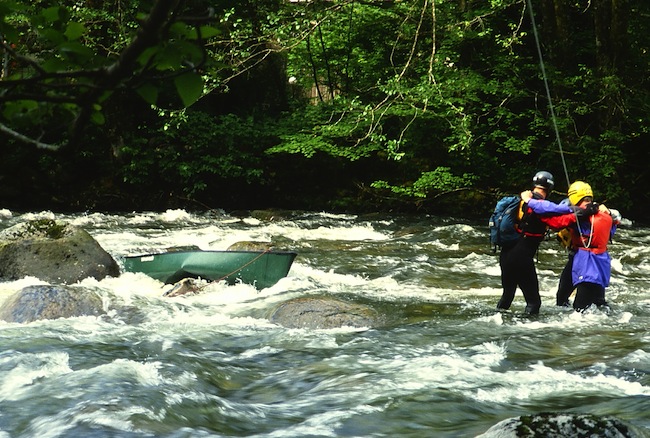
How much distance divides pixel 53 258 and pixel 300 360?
5.07 m

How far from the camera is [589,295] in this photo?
293 inches

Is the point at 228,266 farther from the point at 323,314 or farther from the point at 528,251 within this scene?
the point at 528,251

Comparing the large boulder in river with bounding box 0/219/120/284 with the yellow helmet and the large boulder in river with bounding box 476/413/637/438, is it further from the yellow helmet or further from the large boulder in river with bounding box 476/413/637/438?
the large boulder in river with bounding box 476/413/637/438

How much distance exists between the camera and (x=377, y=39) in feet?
65.4

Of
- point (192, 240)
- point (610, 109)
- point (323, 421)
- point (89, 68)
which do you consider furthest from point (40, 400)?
point (610, 109)

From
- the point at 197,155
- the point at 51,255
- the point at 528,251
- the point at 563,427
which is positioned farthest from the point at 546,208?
the point at 197,155

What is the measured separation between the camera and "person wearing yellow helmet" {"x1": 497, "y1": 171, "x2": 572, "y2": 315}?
24.1 feet

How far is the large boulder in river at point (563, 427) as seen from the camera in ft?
12.9

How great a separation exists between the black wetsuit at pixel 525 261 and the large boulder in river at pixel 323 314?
140 centimetres

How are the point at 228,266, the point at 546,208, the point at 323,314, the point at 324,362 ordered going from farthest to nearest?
the point at 228,266 → the point at 323,314 → the point at 546,208 → the point at 324,362

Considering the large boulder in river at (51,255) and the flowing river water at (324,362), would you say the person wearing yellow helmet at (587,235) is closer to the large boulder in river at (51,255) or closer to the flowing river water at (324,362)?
the flowing river water at (324,362)

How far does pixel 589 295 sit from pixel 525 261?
67 centimetres

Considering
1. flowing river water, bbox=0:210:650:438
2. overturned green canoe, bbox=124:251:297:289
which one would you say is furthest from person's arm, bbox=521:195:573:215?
overturned green canoe, bbox=124:251:297:289

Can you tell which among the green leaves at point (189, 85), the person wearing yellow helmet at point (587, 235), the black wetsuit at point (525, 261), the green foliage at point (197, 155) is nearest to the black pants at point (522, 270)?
the black wetsuit at point (525, 261)
